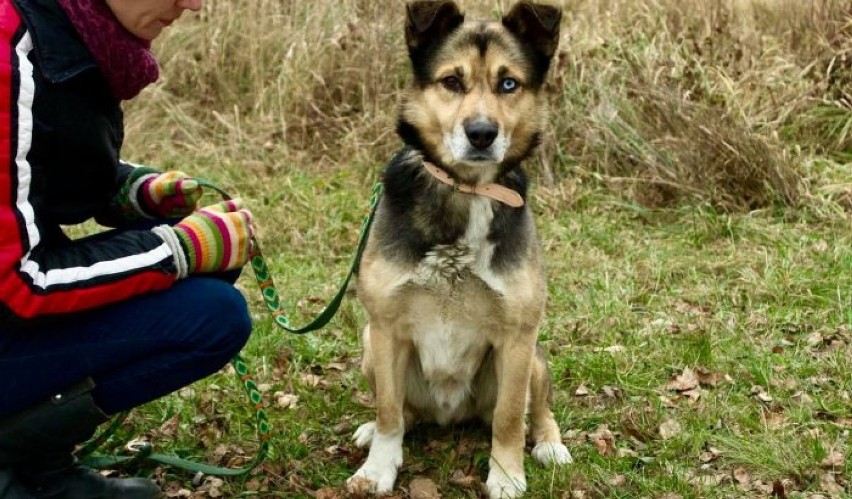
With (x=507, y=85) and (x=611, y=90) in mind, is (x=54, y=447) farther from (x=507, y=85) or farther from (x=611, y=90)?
(x=611, y=90)

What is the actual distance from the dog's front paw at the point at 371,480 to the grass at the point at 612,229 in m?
0.05

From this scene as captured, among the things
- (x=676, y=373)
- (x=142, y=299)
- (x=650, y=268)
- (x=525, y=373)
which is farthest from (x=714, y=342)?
(x=142, y=299)

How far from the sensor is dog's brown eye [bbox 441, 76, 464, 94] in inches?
126

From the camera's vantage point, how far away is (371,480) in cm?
327

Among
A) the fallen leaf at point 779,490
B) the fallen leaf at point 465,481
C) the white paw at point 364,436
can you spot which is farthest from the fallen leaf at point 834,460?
the white paw at point 364,436

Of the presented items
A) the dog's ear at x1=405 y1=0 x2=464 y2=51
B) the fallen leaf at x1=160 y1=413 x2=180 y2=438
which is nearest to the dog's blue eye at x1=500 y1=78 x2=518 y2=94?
the dog's ear at x1=405 y1=0 x2=464 y2=51

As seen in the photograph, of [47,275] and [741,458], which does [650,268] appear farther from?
[47,275]

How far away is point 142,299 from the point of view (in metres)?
2.68

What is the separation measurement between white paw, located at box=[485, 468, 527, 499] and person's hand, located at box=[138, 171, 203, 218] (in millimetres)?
1395

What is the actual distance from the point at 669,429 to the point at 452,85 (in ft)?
5.17

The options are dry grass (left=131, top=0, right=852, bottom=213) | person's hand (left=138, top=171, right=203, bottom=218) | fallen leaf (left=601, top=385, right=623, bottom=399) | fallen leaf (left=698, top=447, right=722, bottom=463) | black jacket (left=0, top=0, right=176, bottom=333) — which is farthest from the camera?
dry grass (left=131, top=0, right=852, bottom=213)

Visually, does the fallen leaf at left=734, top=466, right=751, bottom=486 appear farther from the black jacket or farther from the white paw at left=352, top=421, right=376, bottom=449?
the black jacket

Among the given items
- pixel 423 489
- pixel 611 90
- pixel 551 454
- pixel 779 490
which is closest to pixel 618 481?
pixel 551 454

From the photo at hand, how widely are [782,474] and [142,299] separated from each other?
→ 222 centimetres
